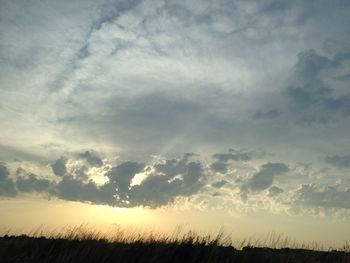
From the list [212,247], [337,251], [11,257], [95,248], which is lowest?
[11,257]

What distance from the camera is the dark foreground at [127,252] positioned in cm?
1228

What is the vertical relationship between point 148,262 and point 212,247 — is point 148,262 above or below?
below

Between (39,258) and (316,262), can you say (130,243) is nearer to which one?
(39,258)

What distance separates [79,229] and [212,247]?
5525mm

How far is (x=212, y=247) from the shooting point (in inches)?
577

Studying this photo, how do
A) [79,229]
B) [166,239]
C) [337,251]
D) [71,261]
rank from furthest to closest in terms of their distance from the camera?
[337,251] → [79,229] → [166,239] → [71,261]

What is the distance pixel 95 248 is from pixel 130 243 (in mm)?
1908

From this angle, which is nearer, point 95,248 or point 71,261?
point 71,261

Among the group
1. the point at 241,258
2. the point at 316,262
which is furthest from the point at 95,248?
the point at 316,262

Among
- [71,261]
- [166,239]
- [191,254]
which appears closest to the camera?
[71,261]

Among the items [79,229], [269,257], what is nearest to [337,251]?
[269,257]

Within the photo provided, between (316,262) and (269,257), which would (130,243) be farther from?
(316,262)

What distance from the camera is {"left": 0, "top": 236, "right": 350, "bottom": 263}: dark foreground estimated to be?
12281 mm

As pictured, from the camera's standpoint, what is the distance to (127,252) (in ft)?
44.0
